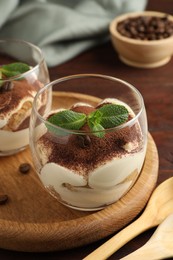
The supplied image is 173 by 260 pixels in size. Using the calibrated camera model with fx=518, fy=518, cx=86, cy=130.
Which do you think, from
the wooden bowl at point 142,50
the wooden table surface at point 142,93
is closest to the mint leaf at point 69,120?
the wooden table surface at point 142,93

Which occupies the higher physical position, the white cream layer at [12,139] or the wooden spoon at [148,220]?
the white cream layer at [12,139]

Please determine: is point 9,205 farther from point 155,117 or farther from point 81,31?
point 81,31

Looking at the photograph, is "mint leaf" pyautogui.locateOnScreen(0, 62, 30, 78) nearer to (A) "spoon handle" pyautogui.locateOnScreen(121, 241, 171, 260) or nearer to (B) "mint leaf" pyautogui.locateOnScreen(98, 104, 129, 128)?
(B) "mint leaf" pyautogui.locateOnScreen(98, 104, 129, 128)

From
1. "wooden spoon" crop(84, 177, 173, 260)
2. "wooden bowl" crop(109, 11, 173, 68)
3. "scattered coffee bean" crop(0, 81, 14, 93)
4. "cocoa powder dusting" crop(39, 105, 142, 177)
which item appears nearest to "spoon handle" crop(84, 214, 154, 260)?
"wooden spoon" crop(84, 177, 173, 260)

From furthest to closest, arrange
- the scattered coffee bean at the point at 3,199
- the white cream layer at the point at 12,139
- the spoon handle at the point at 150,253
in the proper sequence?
the white cream layer at the point at 12,139
the scattered coffee bean at the point at 3,199
the spoon handle at the point at 150,253

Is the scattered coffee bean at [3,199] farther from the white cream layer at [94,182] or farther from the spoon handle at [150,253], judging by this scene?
the spoon handle at [150,253]

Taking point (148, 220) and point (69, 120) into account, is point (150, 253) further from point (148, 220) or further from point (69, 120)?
point (69, 120)

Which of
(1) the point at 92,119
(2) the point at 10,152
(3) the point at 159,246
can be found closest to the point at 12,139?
(2) the point at 10,152

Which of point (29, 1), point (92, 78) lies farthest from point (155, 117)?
point (29, 1)
